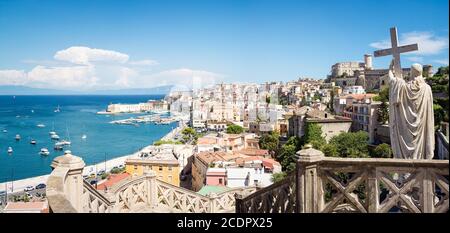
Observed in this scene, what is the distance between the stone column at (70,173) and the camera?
91.3 inches

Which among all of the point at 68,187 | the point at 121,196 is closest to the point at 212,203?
the point at 121,196

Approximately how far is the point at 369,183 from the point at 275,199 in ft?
2.82

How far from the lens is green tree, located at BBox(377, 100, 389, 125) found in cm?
2236

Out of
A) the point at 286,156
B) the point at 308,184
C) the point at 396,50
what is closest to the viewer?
the point at 308,184

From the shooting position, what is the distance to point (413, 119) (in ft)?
8.93

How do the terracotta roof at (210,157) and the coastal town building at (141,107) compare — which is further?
the coastal town building at (141,107)

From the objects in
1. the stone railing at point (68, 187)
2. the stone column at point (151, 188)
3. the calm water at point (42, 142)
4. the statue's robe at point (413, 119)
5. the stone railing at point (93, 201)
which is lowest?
the calm water at point (42, 142)

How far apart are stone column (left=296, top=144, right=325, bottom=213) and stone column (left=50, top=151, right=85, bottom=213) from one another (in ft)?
4.44

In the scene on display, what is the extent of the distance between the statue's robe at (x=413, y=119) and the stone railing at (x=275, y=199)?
34.3 inches

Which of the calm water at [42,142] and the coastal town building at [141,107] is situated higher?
the coastal town building at [141,107]

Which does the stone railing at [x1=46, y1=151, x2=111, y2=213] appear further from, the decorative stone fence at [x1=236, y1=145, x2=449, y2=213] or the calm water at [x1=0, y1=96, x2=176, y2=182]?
the calm water at [x1=0, y1=96, x2=176, y2=182]

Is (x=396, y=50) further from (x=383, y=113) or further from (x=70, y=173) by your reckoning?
(x=383, y=113)

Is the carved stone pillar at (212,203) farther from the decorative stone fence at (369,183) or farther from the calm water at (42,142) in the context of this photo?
the calm water at (42,142)

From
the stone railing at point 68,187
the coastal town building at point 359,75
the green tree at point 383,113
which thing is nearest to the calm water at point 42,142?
the stone railing at point 68,187
